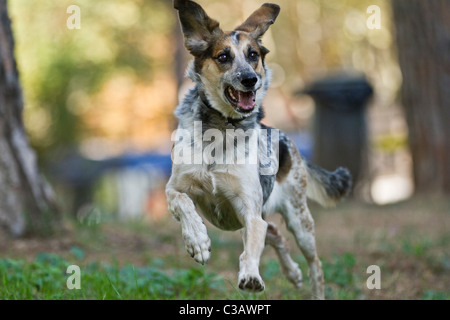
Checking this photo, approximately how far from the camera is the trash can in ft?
35.2

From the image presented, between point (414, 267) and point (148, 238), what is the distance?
3.39 meters

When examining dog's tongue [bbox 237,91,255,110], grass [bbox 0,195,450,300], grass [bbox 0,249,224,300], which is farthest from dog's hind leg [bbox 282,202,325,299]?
dog's tongue [bbox 237,91,255,110]

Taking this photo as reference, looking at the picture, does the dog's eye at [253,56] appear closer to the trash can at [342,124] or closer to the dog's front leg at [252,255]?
the dog's front leg at [252,255]

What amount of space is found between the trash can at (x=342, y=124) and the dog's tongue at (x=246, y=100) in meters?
6.75

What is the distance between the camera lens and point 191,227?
3.79m

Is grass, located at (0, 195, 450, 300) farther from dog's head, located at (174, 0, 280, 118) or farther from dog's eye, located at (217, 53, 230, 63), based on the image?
dog's eye, located at (217, 53, 230, 63)

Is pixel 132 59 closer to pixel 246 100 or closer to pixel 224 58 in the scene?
pixel 224 58

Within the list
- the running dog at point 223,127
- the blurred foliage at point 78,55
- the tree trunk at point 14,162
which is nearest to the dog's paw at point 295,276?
the running dog at point 223,127

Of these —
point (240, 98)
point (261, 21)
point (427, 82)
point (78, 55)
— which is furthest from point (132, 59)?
point (240, 98)

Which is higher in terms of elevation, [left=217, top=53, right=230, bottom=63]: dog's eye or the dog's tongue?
[left=217, top=53, right=230, bottom=63]: dog's eye

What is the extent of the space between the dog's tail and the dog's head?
4.75 feet

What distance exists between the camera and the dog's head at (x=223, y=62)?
4.11 metres
